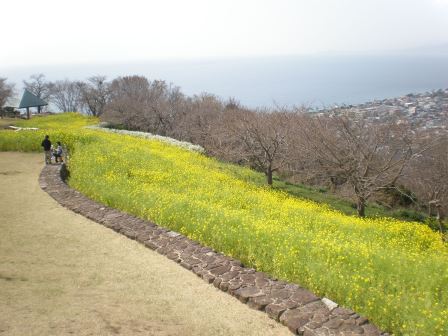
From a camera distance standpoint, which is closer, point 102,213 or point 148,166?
point 102,213

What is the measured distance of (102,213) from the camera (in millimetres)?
12883

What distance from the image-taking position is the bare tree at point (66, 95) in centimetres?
9294

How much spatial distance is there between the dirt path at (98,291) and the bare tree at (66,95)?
86.8m

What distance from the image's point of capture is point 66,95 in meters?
95.8

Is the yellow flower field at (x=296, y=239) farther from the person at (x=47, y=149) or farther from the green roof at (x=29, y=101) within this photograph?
the green roof at (x=29, y=101)

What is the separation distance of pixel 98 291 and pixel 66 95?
96368 millimetres

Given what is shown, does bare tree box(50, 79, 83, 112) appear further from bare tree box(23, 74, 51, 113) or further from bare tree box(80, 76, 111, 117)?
bare tree box(80, 76, 111, 117)

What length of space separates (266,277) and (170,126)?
39.0m

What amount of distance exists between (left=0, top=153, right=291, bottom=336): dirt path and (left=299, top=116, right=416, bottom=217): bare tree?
14.1m

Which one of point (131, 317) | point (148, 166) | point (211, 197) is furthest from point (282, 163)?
point (131, 317)

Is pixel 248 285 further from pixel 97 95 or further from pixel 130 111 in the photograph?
pixel 97 95

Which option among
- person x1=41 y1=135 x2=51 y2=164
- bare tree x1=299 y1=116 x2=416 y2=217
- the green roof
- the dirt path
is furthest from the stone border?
the green roof

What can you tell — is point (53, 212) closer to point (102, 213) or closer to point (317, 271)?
point (102, 213)

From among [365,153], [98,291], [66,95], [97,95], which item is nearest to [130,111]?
[97,95]
